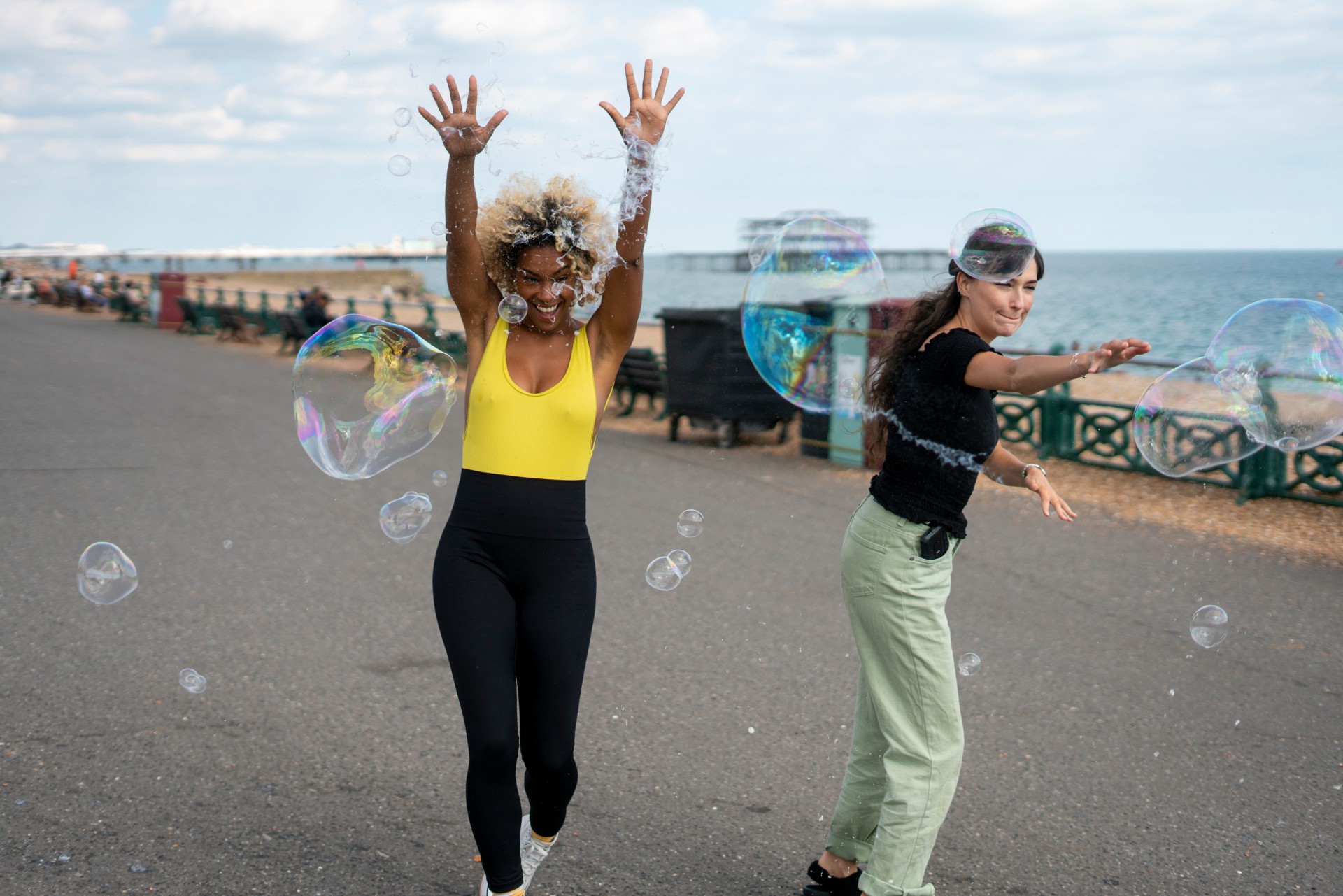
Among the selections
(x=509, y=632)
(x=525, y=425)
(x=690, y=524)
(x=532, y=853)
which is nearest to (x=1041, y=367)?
(x=525, y=425)

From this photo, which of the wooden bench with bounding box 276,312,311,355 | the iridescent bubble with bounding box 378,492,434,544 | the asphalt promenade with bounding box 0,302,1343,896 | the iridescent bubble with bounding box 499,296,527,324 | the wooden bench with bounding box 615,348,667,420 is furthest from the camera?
the wooden bench with bounding box 276,312,311,355

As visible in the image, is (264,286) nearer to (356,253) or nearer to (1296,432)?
(356,253)

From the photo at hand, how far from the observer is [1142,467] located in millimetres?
9695

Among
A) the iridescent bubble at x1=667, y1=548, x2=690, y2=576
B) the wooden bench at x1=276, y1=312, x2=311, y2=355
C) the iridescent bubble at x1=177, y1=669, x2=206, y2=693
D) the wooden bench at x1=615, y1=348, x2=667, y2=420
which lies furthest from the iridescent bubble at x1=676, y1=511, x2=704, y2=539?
the wooden bench at x1=276, y1=312, x2=311, y2=355

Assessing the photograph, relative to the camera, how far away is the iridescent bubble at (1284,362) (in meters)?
3.58

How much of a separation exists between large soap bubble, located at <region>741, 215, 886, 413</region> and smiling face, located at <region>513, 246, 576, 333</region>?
4.55ft

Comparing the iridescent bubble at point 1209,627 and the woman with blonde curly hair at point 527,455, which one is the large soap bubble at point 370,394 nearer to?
the woman with blonde curly hair at point 527,455

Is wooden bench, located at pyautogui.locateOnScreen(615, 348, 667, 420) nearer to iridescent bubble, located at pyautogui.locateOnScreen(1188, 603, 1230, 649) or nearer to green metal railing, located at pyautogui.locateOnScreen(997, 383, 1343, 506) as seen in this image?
green metal railing, located at pyautogui.locateOnScreen(997, 383, 1343, 506)

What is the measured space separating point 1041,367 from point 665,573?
2.14 metres

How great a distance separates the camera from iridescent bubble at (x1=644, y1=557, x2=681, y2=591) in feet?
13.9

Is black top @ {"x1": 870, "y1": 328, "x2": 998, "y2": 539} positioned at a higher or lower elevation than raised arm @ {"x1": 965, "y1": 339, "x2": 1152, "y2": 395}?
lower

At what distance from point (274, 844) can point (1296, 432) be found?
3.50m

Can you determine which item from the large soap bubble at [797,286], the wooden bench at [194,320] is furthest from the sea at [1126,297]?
the wooden bench at [194,320]

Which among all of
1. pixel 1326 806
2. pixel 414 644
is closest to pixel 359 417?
pixel 414 644
